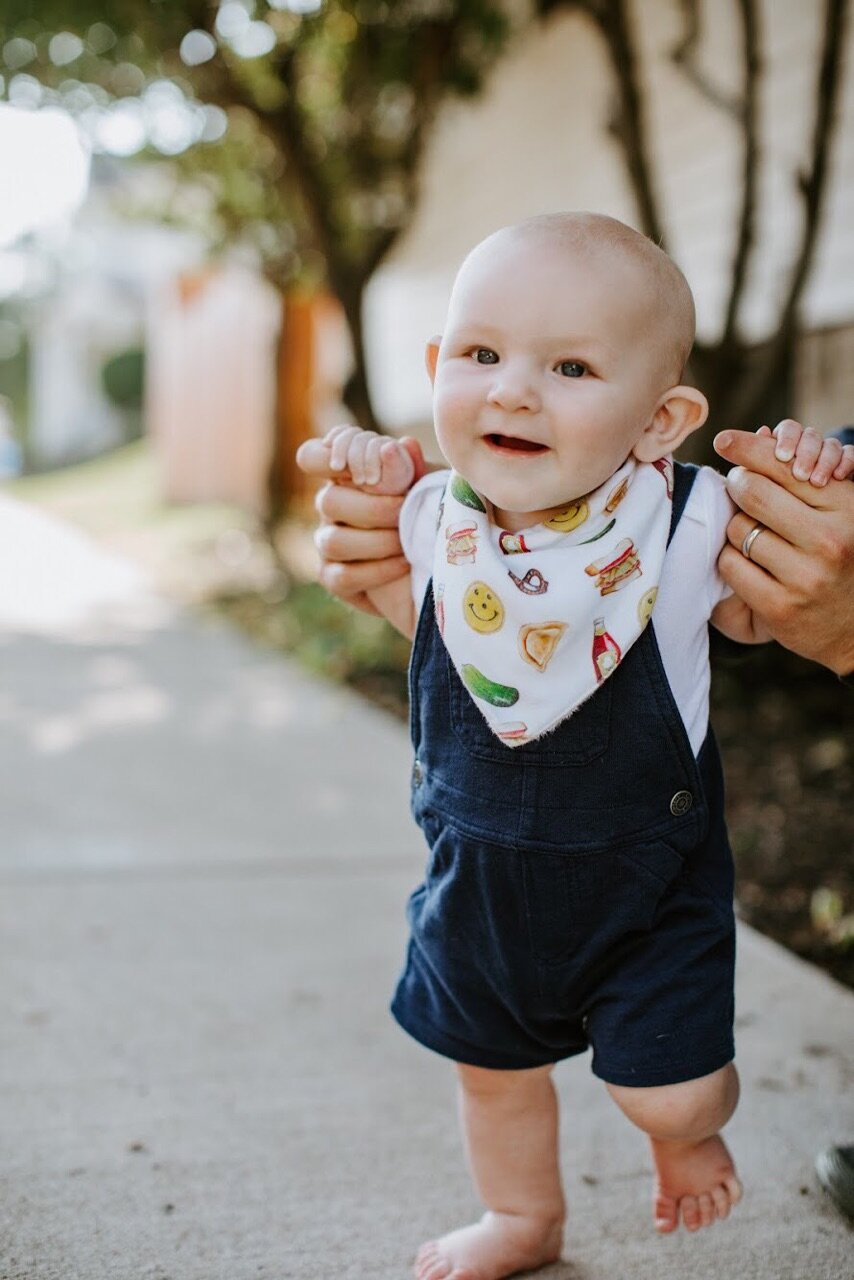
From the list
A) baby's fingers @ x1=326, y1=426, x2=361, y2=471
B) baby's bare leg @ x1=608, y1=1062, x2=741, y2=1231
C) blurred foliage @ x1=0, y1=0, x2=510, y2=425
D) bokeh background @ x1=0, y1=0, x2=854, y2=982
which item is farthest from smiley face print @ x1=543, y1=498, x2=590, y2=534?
blurred foliage @ x1=0, y1=0, x2=510, y2=425

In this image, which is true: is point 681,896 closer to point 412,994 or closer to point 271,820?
point 412,994

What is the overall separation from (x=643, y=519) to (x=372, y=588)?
428 millimetres

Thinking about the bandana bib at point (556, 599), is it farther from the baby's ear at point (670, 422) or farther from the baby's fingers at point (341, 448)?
the baby's fingers at point (341, 448)

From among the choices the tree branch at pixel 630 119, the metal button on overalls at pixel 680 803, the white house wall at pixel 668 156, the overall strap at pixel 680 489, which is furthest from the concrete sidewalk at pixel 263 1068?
the white house wall at pixel 668 156

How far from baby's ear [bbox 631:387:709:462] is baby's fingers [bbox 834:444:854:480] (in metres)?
0.16

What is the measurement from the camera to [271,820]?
3.75 meters

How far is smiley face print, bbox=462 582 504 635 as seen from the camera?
1.56 metres

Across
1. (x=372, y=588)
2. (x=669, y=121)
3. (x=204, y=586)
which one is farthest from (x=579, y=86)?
(x=372, y=588)

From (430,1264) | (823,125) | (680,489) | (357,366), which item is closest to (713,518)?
(680,489)

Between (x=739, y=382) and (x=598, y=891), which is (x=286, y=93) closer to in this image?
(x=739, y=382)

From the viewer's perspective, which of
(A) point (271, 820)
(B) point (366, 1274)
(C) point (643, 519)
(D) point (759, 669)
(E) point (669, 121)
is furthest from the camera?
(E) point (669, 121)

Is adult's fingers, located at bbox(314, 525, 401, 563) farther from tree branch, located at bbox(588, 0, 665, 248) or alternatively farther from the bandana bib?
tree branch, located at bbox(588, 0, 665, 248)

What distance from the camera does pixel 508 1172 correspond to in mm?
1740

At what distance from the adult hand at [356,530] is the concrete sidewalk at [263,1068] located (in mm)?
854
